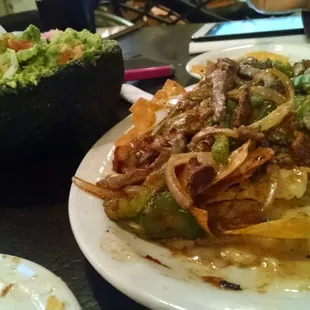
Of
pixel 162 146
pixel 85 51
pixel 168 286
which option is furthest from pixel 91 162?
pixel 168 286

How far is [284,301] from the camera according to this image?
0.67m

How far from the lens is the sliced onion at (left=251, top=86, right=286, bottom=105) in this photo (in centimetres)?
100

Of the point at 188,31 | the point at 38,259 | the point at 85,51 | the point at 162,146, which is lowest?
the point at 188,31

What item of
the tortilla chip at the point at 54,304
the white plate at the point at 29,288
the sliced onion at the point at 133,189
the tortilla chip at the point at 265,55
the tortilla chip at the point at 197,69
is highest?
the sliced onion at the point at 133,189

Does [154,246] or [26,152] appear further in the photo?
[26,152]

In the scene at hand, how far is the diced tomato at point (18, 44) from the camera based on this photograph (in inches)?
46.5

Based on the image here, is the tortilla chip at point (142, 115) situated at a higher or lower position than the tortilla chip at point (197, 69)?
higher

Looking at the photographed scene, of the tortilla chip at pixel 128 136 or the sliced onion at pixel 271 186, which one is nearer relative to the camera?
the sliced onion at pixel 271 186

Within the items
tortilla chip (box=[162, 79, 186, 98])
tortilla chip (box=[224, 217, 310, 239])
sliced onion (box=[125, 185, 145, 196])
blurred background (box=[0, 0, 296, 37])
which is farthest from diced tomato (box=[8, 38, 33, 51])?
blurred background (box=[0, 0, 296, 37])

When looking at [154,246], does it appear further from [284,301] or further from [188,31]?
[188,31]

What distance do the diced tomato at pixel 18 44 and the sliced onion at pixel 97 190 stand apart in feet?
1.29

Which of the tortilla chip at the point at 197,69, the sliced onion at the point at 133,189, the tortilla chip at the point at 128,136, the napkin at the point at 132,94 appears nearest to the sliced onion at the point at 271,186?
the sliced onion at the point at 133,189

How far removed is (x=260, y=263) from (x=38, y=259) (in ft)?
1.39

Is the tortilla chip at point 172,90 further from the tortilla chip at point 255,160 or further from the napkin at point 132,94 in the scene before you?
the tortilla chip at point 255,160
